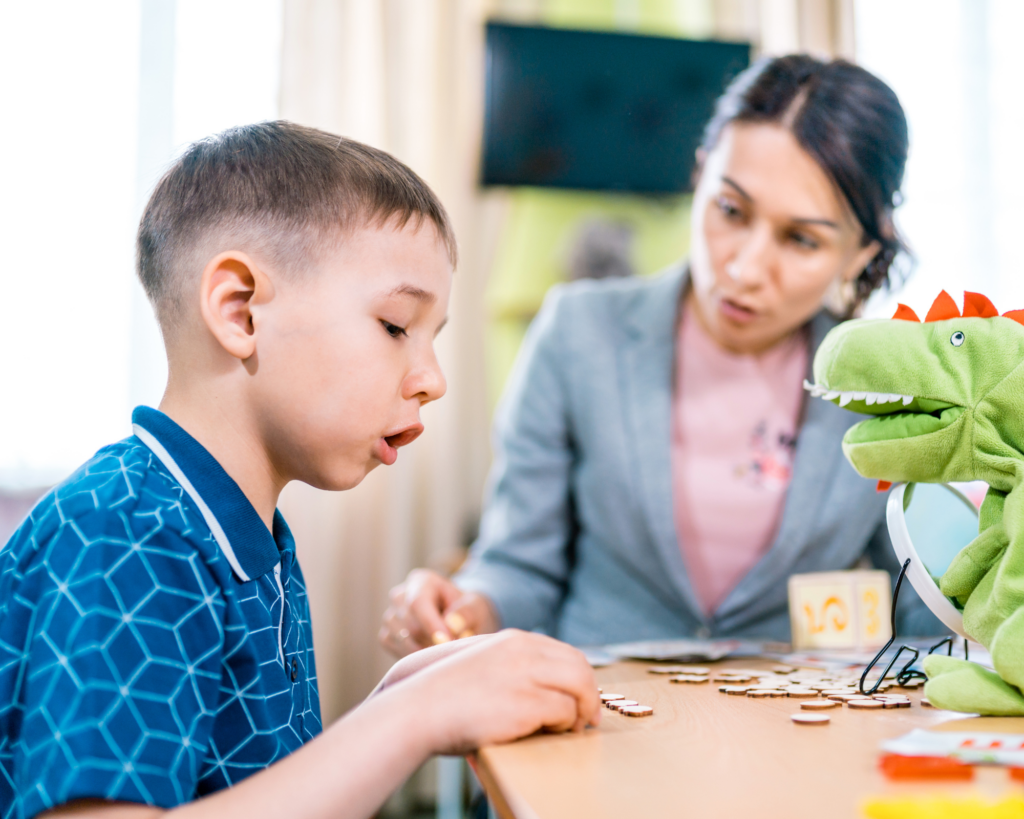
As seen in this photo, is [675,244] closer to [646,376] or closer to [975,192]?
[975,192]

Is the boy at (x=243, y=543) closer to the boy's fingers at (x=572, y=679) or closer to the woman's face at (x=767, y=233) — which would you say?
the boy's fingers at (x=572, y=679)

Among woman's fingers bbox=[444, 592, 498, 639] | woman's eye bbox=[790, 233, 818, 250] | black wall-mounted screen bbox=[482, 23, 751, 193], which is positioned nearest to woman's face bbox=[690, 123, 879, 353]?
woman's eye bbox=[790, 233, 818, 250]

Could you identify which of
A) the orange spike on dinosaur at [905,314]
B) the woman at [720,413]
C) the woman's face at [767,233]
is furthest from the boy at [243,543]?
the woman's face at [767,233]

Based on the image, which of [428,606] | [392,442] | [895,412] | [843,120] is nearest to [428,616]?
[428,606]

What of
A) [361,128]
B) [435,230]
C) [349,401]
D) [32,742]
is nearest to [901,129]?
[435,230]

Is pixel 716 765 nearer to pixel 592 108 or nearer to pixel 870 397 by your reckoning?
pixel 870 397

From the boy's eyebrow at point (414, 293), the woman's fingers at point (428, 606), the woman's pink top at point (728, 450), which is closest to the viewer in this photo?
the boy's eyebrow at point (414, 293)

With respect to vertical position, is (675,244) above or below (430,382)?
above

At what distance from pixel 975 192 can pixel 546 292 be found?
160cm

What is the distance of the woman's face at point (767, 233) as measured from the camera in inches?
49.5

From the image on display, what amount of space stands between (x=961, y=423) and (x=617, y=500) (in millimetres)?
797

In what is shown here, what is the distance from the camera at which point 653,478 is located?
1.36 metres

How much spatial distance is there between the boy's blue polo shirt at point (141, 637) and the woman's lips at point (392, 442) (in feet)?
0.42

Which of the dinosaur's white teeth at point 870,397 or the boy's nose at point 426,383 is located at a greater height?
the boy's nose at point 426,383
